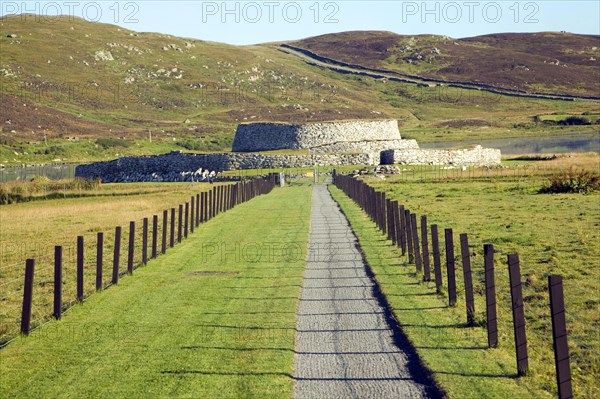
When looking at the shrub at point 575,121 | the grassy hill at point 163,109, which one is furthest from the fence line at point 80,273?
the shrub at point 575,121

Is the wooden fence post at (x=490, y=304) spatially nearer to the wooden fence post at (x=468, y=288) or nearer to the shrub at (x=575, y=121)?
the wooden fence post at (x=468, y=288)

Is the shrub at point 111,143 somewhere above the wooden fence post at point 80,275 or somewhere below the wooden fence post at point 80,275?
above

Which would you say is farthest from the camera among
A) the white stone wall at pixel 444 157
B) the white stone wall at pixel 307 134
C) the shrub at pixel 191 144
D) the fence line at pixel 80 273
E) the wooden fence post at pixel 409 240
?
the shrub at pixel 191 144

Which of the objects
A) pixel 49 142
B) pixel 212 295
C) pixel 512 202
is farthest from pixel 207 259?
pixel 49 142

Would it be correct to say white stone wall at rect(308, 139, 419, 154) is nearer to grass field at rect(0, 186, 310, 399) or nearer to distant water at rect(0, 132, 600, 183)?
distant water at rect(0, 132, 600, 183)

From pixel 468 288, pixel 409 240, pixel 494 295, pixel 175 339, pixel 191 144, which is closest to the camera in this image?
pixel 494 295

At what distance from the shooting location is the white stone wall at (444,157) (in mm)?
80938

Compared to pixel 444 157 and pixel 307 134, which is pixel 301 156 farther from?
pixel 444 157

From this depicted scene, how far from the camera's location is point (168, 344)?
12719mm

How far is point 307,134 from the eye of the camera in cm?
9406

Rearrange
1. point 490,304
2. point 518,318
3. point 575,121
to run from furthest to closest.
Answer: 1. point 575,121
2. point 490,304
3. point 518,318

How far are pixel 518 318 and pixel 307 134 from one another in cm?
8331

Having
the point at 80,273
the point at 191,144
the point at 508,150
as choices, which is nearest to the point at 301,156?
the point at 508,150

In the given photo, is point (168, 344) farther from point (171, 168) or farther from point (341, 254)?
point (171, 168)
